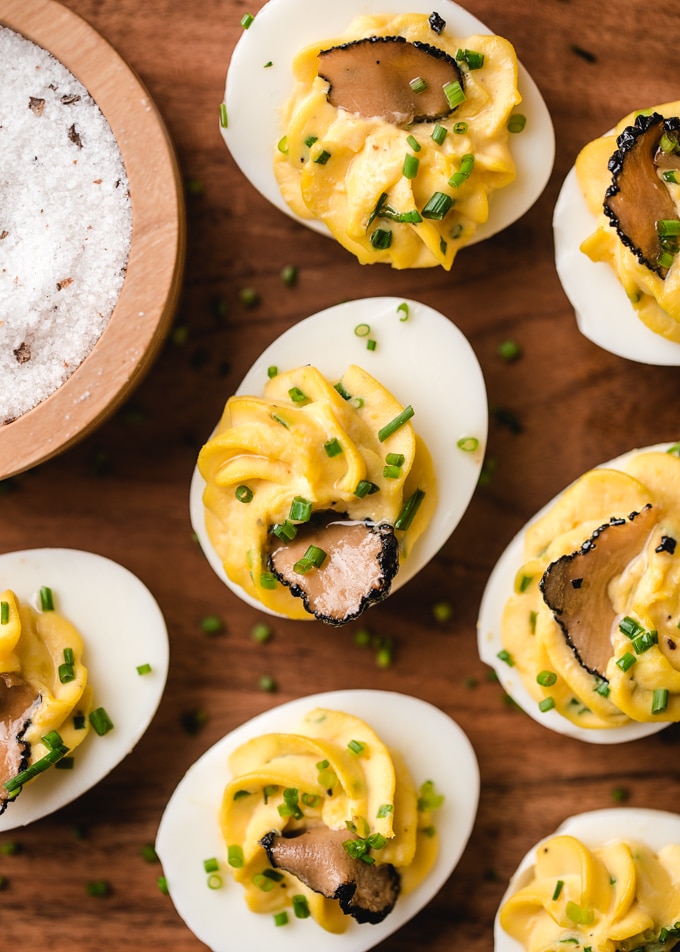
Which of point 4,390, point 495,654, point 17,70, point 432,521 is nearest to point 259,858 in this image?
point 495,654

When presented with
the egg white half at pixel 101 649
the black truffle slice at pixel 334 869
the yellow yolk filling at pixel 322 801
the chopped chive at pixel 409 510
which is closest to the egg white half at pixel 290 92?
the chopped chive at pixel 409 510

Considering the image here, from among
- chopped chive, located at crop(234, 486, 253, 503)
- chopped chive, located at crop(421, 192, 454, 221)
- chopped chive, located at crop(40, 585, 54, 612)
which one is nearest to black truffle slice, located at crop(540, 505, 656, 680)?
chopped chive, located at crop(234, 486, 253, 503)

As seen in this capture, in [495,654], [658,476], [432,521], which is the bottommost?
[495,654]

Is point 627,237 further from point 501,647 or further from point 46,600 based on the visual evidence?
point 46,600

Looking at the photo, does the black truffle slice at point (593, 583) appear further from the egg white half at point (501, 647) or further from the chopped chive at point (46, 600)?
the chopped chive at point (46, 600)

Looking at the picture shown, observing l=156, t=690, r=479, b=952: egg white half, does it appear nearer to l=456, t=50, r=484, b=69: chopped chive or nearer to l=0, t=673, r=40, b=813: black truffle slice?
l=0, t=673, r=40, b=813: black truffle slice

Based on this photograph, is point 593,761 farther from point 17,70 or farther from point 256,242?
point 17,70

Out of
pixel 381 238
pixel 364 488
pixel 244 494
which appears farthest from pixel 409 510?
pixel 381 238
